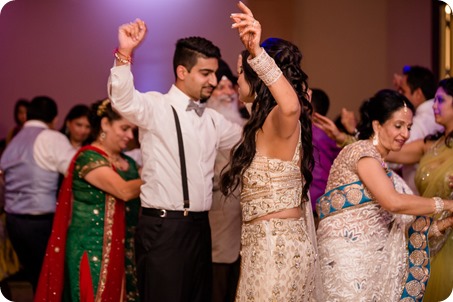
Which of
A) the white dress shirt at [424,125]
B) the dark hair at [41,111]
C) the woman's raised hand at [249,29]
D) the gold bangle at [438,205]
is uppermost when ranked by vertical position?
the woman's raised hand at [249,29]

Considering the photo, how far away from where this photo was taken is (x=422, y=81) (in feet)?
18.6

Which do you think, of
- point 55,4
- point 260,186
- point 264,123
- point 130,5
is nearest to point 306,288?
point 260,186

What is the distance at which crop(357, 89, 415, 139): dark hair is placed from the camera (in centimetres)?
389

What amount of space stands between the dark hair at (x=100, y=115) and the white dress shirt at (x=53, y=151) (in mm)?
974

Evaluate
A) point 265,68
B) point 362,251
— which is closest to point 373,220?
point 362,251

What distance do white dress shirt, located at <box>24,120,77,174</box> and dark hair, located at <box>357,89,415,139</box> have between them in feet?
7.15

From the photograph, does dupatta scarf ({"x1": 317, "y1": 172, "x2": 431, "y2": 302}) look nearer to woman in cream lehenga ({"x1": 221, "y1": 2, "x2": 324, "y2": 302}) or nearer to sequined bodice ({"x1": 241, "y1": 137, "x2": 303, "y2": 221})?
woman in cream lehenga ({"x1": 221, "y1": 2, "x2": 324, "y2": 302})

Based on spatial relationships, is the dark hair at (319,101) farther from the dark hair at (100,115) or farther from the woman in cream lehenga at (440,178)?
the dark hair at (100,115)

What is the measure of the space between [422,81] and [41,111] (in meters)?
2.70

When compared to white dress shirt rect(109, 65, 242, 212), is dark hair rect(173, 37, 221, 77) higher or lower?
higher

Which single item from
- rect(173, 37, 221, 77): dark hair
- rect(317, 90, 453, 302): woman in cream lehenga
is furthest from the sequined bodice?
rect(173, 37, 221, 77): dark hair

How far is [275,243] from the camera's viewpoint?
3172mm

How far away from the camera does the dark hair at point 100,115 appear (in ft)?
14.2

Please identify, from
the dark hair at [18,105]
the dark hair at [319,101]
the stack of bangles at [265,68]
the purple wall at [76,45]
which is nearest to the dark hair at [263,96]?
the stack of bangles at [265,68]
